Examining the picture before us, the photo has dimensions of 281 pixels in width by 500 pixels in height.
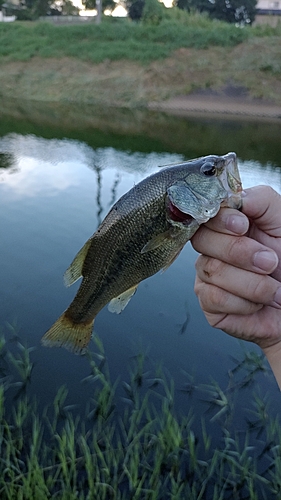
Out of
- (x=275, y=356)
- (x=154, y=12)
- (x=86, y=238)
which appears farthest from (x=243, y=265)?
(x=154, y=12)

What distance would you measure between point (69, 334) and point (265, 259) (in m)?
1.15

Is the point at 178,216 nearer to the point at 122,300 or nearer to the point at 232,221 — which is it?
the point at 232,221

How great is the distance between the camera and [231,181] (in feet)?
6.24

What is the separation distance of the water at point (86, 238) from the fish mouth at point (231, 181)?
121 inches

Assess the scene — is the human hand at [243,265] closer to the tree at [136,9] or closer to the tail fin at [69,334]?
the tail fin at [69,334]

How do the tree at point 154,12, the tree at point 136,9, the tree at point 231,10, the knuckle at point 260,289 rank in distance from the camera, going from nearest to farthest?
the knuckle at point 260,289
the tree at point 154,12
the tree at point 231,10
the tree at point 136,9

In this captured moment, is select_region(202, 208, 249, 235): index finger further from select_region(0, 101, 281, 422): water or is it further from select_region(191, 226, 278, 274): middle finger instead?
select_region(0, 101, 281, 422): water

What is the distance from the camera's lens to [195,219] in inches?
75.9

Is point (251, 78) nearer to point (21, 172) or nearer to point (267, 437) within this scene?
point (21, 172)

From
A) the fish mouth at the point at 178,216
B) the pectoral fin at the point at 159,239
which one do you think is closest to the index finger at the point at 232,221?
the fish mouth at the point at 178,216

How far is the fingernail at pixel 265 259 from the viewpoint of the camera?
1.91 metres

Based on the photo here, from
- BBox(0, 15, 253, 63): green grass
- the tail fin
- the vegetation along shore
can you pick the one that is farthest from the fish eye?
BBox(0, 15, 253, 63): green grass

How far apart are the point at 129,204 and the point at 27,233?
244 inches

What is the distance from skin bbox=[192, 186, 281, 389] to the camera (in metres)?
1.91
